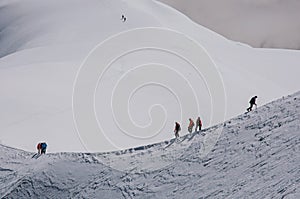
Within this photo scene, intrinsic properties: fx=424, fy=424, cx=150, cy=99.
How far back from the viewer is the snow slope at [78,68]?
87.2 ft

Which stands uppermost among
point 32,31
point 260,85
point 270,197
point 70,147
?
point 32,31

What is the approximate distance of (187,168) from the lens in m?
17.1

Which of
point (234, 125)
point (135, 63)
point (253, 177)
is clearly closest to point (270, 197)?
point (253, 177)

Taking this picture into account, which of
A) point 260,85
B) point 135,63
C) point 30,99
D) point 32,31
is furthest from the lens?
point 32,31

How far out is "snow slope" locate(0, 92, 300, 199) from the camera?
1480 centimetres

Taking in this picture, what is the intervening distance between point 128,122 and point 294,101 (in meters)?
12.9

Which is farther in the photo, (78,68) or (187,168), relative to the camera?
(78,68)

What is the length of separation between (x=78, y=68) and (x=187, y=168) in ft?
97.8

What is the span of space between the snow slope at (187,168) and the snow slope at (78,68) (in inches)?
178

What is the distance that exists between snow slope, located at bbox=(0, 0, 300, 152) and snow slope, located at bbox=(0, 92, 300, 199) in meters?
4.53

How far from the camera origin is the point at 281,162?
15.0 meters

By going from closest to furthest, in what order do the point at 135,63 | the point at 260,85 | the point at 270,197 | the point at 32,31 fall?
1. the point at 270,197
2. the point at 135,63
3. the point at 260,85
4. the point at 32,31

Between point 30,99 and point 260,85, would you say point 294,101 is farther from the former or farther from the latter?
point 260,85

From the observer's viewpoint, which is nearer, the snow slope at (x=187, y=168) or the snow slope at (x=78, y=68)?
the snow slope at (x=187, y=168)
